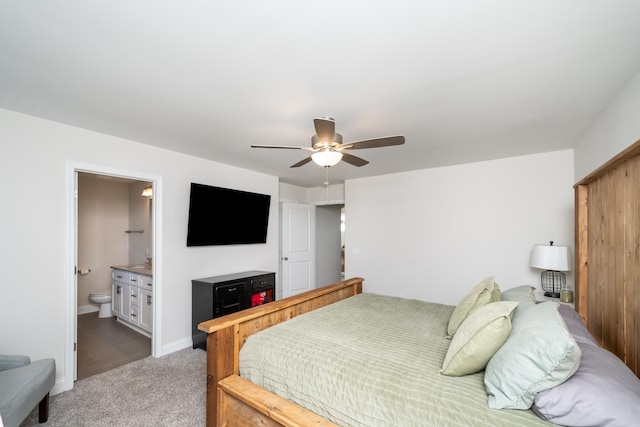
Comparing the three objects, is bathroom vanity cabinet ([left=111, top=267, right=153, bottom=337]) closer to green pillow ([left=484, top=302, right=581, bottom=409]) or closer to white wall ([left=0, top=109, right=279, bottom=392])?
white wall ([left=0, top=109, right=279, bottom=392])

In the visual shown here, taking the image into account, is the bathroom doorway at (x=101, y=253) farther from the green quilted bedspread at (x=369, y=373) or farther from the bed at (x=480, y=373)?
the green quilted bedspread at (x=369, y=373)

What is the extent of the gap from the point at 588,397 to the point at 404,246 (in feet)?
12.1

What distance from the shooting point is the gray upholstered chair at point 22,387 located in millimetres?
1745

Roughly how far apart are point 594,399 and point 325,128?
1889 millimetres

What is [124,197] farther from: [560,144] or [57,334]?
[560,144]

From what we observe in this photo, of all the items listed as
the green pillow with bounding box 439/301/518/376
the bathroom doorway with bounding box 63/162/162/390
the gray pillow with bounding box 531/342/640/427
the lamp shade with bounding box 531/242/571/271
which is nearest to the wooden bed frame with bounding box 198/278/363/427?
the green pillow with bounding box 439/301/518/376

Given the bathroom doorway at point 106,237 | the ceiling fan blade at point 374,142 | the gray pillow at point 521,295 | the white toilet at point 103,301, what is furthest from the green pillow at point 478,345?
the white toilet at point 103,301

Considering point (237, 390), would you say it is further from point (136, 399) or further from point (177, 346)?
point (177, 346)

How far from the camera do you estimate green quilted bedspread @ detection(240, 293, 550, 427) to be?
4.17 feet

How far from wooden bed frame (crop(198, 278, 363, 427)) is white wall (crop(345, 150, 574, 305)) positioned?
9.75 feet

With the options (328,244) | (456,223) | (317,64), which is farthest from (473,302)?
(328,244)

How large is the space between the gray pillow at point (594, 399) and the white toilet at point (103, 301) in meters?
5.77

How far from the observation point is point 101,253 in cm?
536

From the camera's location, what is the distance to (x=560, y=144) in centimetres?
335
